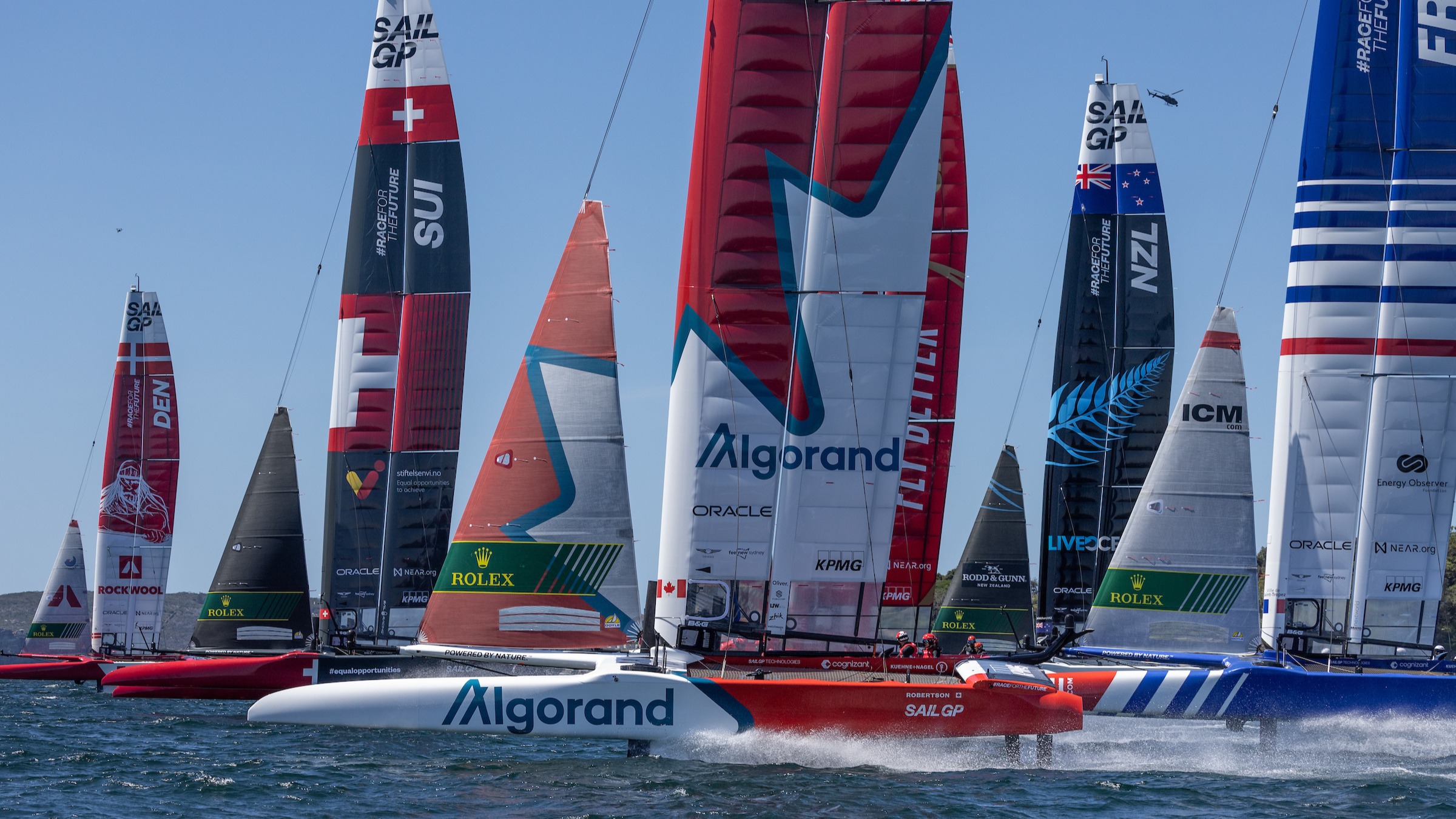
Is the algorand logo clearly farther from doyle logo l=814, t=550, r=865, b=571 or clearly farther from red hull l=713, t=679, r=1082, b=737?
red hull l=713, t=679, r=1082, b=737

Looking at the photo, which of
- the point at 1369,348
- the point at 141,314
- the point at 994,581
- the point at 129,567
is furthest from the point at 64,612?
the point at 1369,348

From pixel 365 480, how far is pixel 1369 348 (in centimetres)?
1649

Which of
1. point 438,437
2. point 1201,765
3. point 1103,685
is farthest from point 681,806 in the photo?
point 438,437

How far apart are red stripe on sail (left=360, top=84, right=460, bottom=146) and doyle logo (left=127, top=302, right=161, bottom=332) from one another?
9808 millimetres

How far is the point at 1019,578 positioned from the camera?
88.6ft

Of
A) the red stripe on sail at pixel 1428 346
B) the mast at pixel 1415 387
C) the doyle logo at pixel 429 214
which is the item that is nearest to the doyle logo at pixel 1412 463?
the mast at pixel 1415 387

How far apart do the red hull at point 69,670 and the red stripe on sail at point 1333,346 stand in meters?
24.9

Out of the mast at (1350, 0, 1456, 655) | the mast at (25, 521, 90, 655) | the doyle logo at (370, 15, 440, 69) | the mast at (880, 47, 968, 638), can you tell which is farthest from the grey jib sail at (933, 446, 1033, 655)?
the mast at (25, 521, 90, 655)

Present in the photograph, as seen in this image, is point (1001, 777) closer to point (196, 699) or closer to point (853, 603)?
point (853, 603)

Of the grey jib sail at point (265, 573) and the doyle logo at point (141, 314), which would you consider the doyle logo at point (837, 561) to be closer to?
the grey jib sail at point (265, 573)

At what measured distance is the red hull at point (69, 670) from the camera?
35.2 meters

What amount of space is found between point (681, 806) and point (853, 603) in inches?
177

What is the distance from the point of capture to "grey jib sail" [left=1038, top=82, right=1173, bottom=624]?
2792 cm

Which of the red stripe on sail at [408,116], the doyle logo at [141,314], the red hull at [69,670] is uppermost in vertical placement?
the red stripe on sail at [408,116]
